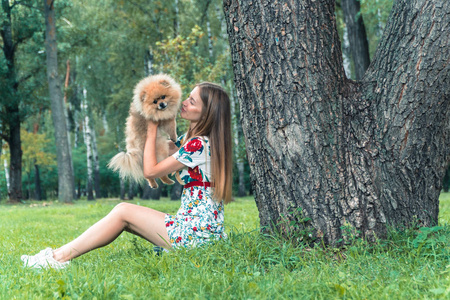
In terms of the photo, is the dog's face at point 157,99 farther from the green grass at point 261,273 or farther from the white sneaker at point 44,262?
the white sneaker at point 44,262

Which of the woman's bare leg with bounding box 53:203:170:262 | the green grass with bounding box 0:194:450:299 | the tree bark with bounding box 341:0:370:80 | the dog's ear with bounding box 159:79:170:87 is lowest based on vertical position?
the green grass with bounding box 0:194:450:299

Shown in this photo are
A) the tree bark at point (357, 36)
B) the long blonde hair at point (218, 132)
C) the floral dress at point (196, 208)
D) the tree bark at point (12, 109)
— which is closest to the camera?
the floral dress at point (196, 208)

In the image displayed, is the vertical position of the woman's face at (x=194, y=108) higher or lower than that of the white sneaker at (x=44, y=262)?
higher

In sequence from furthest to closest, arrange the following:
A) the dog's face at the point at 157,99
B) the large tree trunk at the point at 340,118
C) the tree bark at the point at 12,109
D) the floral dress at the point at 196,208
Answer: the tree bark at the point at 12,109
the dog's face at the point at 157,99
the floral dress at the point at 196,208
the large tree trunk at the point at 340,118

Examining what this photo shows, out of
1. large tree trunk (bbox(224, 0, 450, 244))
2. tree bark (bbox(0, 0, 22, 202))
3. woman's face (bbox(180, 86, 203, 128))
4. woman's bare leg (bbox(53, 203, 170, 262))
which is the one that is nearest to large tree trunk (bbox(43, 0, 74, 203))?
tree bark (bbox(0, 0, 22, 202))

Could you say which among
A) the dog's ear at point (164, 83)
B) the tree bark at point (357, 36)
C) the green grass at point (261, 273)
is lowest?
the green grass at point (261, 273)

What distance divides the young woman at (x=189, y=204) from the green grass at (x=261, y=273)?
0.72 ft

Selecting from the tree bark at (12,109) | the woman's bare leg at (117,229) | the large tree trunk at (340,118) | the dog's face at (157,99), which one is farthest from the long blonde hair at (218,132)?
the tree bark at (12,109)

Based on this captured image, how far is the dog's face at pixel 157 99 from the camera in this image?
3.63 meters

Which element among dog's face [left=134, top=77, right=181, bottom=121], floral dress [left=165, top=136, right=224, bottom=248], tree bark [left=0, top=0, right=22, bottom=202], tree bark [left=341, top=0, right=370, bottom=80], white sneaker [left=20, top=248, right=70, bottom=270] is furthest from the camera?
tree bark [left=0, top=0, right=22, bottom=202]

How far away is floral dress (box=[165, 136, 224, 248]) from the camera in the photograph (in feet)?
11.1

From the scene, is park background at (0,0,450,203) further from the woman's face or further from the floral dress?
the floral dress

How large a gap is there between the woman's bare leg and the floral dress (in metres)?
0.11

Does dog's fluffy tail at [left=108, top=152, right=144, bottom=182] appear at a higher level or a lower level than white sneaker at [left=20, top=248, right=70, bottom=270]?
higher
